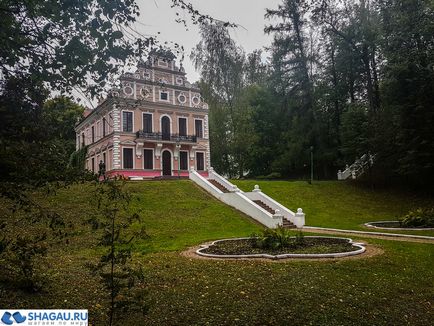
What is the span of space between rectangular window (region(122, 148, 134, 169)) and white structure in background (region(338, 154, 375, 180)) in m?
18.7

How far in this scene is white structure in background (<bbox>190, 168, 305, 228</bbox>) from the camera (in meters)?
18.2

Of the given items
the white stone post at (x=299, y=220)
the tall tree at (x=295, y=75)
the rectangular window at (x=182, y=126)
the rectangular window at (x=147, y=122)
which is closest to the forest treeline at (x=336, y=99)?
the tall tree at (x=295, y=75)

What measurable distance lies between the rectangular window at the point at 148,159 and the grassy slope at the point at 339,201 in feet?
33.2

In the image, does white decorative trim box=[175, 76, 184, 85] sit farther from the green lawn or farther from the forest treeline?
the green lawn

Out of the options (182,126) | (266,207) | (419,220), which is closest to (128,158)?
(182,126)

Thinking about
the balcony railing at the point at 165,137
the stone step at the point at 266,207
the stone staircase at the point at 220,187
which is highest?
the balcony railing at the point at 165,137

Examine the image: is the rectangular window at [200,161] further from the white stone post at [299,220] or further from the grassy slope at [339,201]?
the white stone post at [299,220]

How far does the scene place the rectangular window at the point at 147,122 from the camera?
110 feet

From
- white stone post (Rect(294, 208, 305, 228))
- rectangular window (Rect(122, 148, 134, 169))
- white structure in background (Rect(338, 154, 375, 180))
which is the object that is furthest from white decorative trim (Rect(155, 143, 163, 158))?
white stone post (Rect(294, 208, 305, 228))

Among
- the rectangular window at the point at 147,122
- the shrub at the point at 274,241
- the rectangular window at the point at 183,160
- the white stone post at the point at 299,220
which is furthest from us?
the rectangular window at the point at 183,160

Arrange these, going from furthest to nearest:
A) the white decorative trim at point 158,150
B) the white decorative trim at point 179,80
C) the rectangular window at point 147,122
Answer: the white decorative trim at point 179,80, the white decorative trim at point 158,150, the rectangular window at point 147,122

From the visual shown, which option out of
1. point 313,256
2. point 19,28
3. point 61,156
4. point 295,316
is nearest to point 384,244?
point 313,256

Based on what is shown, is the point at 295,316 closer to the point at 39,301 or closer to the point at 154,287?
the point at 154,287

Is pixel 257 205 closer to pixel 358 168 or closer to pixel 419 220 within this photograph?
pixel 419 220
